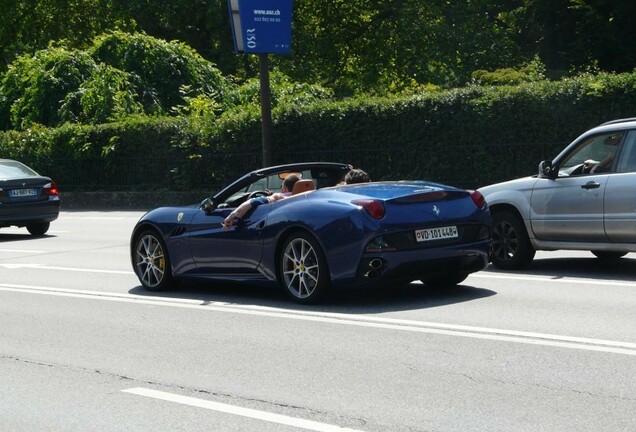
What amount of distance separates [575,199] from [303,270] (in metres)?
3.43

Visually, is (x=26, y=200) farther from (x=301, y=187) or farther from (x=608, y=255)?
(x=608, y=255)

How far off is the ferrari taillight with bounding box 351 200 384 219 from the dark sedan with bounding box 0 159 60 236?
42.2ft

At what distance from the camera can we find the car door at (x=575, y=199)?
12141 mm

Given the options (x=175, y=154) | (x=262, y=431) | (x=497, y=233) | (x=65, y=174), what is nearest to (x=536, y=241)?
(x=497, y=233)

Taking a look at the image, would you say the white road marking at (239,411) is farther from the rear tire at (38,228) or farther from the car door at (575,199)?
the rear tire at (38,228)

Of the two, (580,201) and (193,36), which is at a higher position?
(193,36)

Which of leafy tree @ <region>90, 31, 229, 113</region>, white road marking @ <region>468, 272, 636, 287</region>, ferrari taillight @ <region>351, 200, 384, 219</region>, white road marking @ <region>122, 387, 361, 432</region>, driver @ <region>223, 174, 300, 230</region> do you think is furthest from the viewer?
leafy tree @ <region>90, 31, 229, 113</region>

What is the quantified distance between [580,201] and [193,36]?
4227 cm

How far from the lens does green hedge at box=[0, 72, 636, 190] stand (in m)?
23.8

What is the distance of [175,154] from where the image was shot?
3180 centimetres

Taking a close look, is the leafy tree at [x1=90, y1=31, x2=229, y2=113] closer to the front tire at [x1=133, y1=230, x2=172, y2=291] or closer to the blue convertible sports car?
the front tire at [x1=133, y1=230, x2=172, y2=291]

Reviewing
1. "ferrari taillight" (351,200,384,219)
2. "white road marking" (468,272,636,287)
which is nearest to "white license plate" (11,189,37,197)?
"white road marking" (468,272,636,287)

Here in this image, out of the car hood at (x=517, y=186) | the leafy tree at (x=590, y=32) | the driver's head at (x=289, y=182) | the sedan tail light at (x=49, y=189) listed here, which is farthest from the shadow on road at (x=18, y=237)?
the leafy tree at (x=590, y=32)

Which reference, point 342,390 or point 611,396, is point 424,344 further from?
point 611,396
